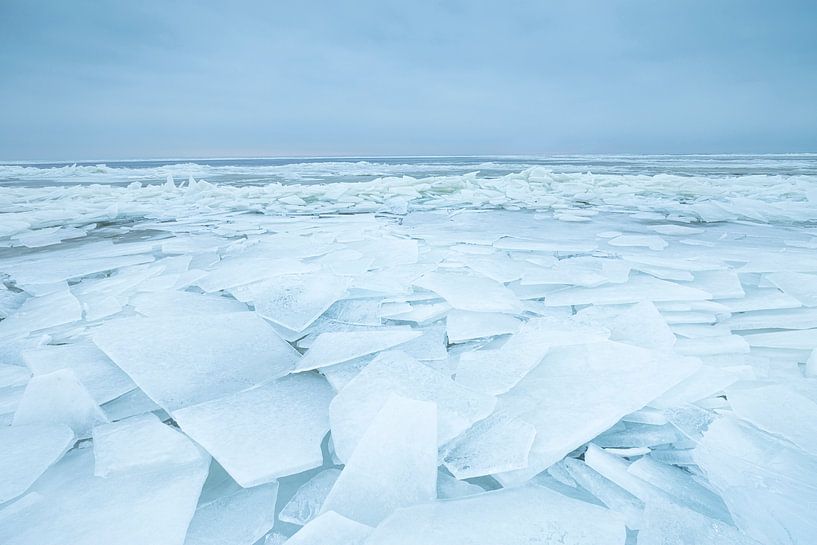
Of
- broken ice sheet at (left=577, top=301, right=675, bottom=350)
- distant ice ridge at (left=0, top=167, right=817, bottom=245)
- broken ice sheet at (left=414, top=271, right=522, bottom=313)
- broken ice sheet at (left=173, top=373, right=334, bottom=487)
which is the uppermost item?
broken ice sheet at (left=577, top=301, right=675, bottom=350)

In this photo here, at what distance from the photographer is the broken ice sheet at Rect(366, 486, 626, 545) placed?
0.53m

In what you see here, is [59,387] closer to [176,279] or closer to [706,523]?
[176,279]

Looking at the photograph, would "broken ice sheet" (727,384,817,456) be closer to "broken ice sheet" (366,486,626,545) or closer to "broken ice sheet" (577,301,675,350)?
"broken ice sheet" (577,301,675,350)

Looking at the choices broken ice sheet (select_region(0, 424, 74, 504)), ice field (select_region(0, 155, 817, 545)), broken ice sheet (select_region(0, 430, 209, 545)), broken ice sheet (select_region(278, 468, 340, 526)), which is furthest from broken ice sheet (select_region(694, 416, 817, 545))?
broken ice sheet (select_region(0, 424, 74, 504))

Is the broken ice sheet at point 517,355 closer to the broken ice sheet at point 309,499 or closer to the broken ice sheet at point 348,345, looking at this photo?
the broken ice sheet at point 348,345

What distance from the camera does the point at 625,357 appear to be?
0.92 metres

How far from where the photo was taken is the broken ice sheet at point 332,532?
0.52 metres

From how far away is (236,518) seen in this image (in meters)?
0.60

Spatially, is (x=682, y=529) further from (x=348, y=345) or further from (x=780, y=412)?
(x=348, y=345)

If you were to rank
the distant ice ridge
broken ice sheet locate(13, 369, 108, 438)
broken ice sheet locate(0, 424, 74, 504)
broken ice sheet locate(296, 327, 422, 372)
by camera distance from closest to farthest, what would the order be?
broken ice sheet locate(0, 424, 74, 504)
broken ice sheet locate(13, 369, 108, 438)
broken ice sheet locate(296, 327, 422, 372)
the distant ice ridge

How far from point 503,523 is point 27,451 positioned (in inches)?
28.6

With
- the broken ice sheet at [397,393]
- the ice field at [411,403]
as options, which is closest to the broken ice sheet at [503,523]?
the ice field at [411,403]

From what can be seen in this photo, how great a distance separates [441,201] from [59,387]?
3910 mm

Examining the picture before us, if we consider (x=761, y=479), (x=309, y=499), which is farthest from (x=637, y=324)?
(x=309, y=499)
